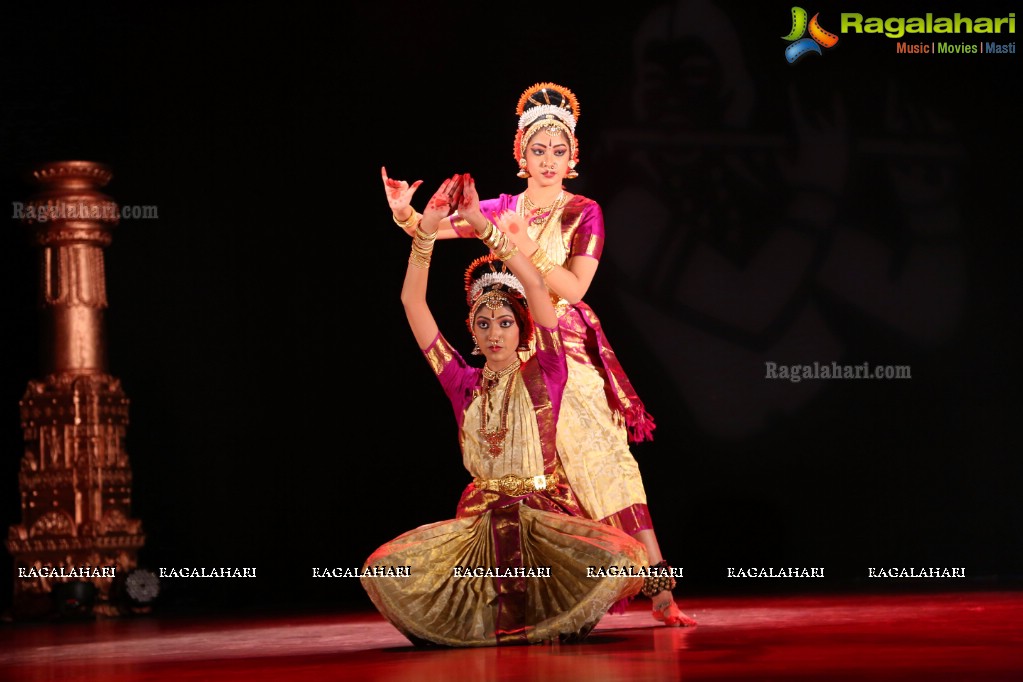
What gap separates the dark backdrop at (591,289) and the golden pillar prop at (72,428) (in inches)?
8.4

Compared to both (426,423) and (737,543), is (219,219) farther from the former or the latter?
(737,543)

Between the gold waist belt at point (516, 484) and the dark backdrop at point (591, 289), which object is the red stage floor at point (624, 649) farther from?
the dark backdrop at point (591, 289)

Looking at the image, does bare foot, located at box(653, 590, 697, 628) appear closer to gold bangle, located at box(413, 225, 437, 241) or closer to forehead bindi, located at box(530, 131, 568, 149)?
gold bangle, located at box(413, 225, 437, 241)

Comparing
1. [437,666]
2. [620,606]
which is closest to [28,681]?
[437,666]

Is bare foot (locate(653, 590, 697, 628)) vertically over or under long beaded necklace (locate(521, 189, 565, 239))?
under

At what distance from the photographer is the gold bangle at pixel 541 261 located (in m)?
3.96

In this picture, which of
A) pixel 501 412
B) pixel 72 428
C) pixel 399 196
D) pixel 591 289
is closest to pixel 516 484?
pixel 501 412

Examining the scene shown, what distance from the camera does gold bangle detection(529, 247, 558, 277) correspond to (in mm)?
3955

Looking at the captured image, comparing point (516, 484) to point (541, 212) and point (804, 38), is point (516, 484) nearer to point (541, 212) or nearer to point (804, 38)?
point (541, 212)

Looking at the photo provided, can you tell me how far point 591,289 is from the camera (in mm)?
6133

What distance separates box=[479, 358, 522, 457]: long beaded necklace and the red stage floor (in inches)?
22.1

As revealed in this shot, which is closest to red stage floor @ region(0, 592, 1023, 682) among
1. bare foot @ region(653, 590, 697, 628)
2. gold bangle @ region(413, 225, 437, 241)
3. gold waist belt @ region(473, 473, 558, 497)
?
bare foot @ region(653, 590, 697, 628)

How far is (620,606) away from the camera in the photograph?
417 cm

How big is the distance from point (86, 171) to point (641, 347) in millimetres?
2549
